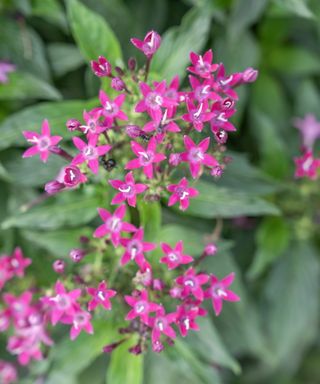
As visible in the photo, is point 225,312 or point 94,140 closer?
point 94,140

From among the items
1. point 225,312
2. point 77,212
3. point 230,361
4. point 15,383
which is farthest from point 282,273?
point 15,383

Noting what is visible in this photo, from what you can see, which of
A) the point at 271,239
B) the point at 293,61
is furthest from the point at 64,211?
the point at 293,61

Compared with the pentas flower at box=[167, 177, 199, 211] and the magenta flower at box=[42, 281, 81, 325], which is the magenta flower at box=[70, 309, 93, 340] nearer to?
the magenta flower at box=[42, 281, 81, 325]

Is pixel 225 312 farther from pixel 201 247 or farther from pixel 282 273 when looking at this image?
pixel 201 247

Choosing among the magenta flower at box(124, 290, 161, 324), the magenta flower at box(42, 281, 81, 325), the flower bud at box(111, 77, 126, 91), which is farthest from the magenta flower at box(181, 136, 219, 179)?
the magenta flower at box(42, 281, 81, 325)

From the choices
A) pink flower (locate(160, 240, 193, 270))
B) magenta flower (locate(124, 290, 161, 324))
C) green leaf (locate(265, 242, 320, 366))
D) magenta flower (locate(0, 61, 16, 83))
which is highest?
magenta flower (locate(0, 61, 16, 83))

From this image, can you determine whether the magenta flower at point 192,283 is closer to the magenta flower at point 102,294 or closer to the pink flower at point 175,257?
the pink flower at point 175,257

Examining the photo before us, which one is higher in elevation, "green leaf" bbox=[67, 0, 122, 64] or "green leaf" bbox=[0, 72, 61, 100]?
"green leaf" bbox=[67, 0, 122, 64]
